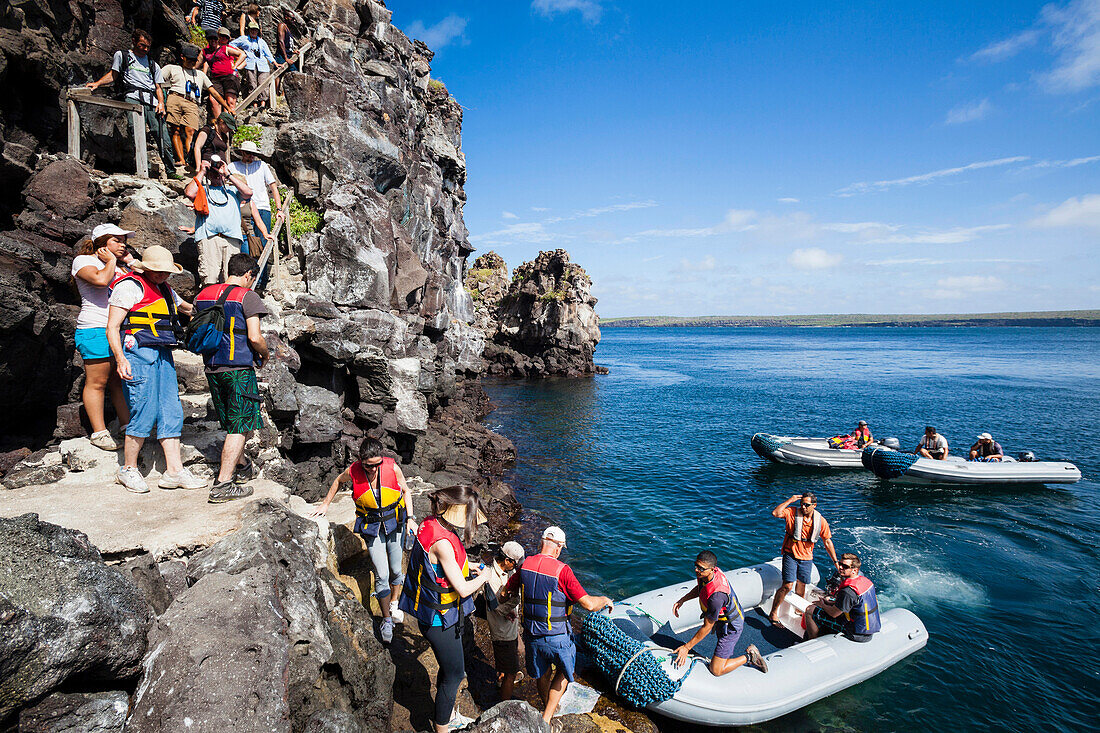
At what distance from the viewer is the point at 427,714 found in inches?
234

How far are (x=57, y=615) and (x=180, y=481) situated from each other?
305 centimetres

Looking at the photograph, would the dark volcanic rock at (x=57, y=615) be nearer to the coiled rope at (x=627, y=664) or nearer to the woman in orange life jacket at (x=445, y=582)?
the woman in orange life jacket at (x=445, y=582)

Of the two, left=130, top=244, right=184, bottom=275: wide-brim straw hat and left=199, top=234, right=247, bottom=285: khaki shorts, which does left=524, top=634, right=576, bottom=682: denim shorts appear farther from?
left=199, top=234, right=247, bottom=285: khaki shorts

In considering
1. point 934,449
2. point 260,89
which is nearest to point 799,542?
point 934,449

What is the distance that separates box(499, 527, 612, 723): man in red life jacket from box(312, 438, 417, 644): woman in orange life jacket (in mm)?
1791

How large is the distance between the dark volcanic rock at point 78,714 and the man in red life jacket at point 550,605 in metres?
3.44

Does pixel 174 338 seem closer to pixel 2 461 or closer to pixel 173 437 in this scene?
pixel 173 437

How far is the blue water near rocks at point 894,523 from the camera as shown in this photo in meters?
8.48

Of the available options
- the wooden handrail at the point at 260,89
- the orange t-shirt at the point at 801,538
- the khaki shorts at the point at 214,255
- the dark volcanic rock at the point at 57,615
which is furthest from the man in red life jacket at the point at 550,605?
the wooden handrail at the point at 260,89

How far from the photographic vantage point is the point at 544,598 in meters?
5.37

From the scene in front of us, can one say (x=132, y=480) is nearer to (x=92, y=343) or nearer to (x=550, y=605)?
(x=92, y=343)

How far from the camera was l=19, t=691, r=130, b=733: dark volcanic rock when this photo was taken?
2912 millimetres

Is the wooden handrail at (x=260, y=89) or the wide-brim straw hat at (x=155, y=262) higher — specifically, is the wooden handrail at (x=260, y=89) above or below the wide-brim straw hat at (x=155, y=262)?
above

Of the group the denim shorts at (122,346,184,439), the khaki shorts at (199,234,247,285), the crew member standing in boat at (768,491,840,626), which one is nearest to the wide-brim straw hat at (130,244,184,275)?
the denim shorts at (122,346,184,439)
